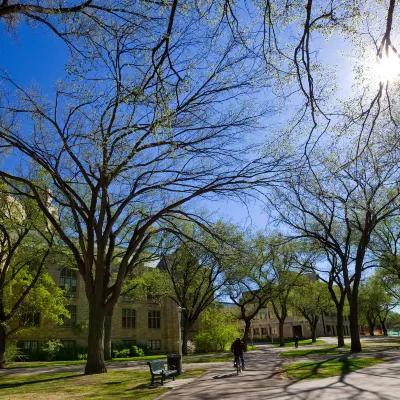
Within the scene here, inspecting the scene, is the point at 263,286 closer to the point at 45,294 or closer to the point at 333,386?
the point at 45,294

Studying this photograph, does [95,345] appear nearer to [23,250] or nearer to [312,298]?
[23,250]

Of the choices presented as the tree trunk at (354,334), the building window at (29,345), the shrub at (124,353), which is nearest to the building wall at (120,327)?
the building window at (29,345)

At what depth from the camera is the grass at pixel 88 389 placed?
1165cm

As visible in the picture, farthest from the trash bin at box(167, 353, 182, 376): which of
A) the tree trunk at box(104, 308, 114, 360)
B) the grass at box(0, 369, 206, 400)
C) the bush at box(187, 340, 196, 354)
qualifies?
the bush at box(187, 340, 196, 354)

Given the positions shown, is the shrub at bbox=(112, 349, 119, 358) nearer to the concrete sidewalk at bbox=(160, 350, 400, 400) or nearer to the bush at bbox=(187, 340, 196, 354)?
the bush at bbox=(187, 340, 196, 354)

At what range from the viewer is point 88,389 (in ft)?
42.6

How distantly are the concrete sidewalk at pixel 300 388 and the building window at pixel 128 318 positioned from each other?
40.5m

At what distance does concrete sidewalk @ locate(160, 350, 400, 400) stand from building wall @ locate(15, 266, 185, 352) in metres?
33.8

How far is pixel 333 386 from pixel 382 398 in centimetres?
240

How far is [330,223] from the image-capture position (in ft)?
90.7

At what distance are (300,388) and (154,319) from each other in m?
47.8

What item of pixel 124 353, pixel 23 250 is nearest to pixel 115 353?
pixel 124 353

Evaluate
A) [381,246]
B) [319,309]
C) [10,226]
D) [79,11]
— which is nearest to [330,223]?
[381,246]

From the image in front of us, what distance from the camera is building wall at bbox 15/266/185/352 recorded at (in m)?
45.2
